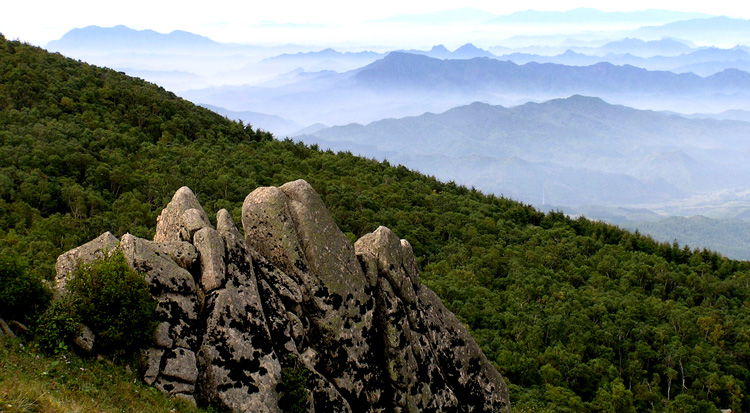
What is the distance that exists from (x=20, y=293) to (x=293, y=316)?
8.38 meters

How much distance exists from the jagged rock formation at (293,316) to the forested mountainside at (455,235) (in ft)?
15.2

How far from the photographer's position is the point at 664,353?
42031 millimetres

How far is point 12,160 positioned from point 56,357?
38.3 meters

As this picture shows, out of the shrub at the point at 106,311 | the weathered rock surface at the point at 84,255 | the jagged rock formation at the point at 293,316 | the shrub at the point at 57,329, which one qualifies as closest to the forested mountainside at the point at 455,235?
the weathered rock surface at the point at 84,255

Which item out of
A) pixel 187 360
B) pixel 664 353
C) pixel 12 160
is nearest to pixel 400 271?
pixel 187 360

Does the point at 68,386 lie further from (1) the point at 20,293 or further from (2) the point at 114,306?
(1) the point at 20,293

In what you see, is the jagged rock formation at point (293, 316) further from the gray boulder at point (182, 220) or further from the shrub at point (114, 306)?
the shrub at point (114, 306)

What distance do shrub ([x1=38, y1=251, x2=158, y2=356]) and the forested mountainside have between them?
1570 millimetres

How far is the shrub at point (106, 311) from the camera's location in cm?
1562

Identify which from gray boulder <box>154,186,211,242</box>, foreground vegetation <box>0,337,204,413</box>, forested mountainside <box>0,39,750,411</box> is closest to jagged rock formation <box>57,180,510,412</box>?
gray boulder <box>154,186,211,242</box>

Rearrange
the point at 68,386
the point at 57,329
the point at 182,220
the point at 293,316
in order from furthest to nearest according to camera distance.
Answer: the point at 182,220 → the point at 293,316 → the point at 57,329 → the point at 68,386

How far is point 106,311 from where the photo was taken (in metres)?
16.0

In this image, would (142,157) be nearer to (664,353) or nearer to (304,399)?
(304,399)

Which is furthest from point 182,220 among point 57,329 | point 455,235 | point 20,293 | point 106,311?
point 455,235
